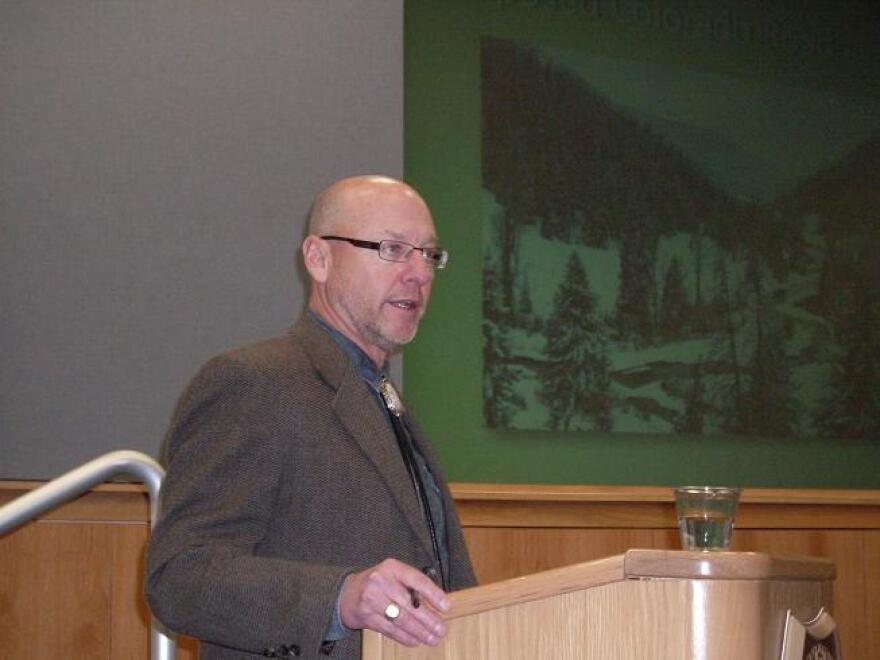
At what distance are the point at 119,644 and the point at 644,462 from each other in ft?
6.17

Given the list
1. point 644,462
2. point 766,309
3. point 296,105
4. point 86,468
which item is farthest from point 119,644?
point 766,309

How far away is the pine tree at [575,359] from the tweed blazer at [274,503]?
1908 mm

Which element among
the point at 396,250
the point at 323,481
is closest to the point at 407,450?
the point at 323,481

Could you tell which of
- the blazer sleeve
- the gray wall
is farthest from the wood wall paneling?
the blazer sleeve

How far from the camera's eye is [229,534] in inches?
74.1

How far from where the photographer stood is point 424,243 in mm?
2342

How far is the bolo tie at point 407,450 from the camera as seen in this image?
2211 millimetres

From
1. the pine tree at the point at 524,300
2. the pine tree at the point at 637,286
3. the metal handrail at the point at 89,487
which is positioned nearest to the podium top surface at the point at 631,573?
the metal handrail at the point at 89,487

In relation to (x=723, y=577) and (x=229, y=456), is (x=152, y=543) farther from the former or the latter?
(x=723, y=577)

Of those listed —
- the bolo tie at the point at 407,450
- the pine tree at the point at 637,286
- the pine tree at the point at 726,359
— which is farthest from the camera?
the pine tree at the point at 726,359

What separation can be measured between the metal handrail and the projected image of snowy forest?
1.96 meters

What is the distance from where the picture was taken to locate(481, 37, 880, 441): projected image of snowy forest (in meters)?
4.08

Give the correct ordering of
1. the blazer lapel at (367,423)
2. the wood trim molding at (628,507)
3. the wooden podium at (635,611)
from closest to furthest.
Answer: the wooden podium at (635,611) → the blazer lapel at (367,423) → the wood trim molding at (628,507)

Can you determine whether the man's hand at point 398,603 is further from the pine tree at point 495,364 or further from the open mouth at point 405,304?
the pine tree at point 495,364
